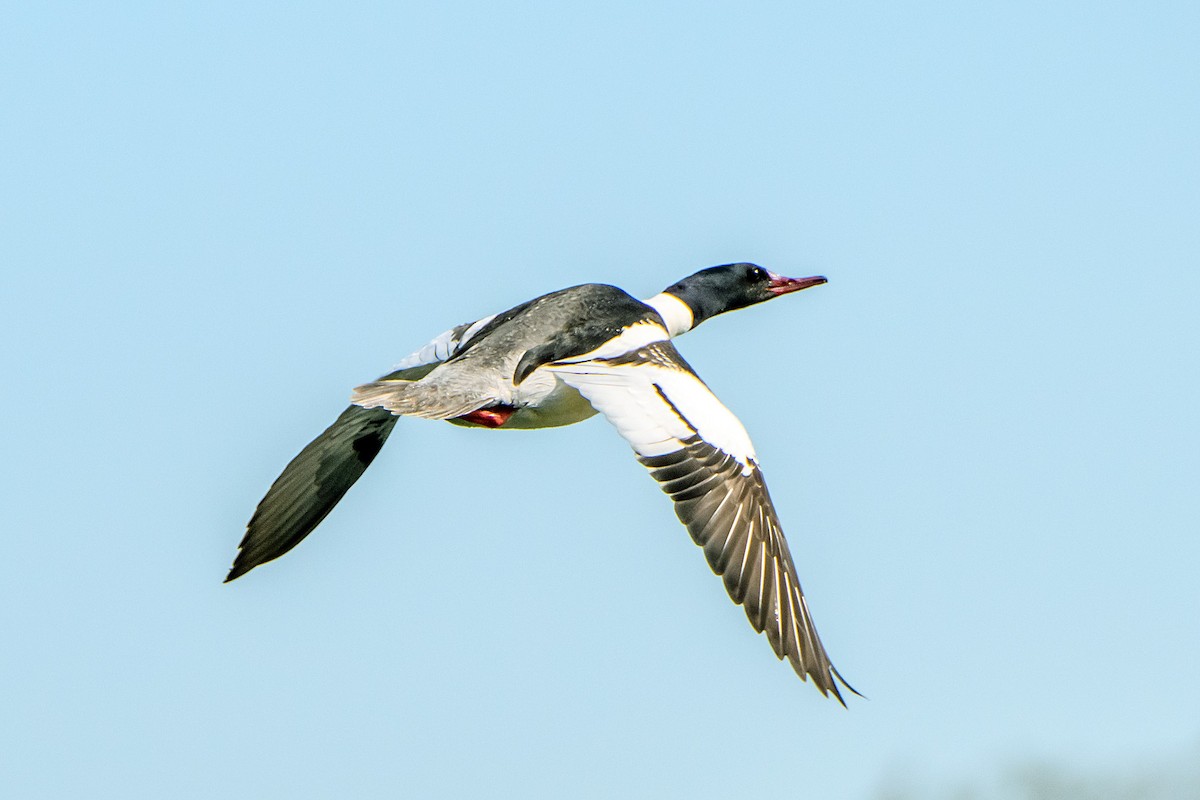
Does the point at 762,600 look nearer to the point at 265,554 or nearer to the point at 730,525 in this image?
the point at 730,525

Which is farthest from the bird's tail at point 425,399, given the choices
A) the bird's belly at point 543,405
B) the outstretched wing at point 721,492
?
the outstretched wing at point 721,492

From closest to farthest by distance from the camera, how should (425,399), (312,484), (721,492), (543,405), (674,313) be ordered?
(721,492), (425,399), (543,405), (312,484), (674,313)

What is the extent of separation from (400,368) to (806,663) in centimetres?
484

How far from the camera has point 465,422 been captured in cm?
1203

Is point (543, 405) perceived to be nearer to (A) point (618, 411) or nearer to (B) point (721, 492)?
(A) point (618, 411)

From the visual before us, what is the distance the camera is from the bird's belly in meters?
11.8

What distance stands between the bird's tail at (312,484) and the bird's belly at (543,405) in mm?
1539

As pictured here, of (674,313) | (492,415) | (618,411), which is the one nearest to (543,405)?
(492,415)

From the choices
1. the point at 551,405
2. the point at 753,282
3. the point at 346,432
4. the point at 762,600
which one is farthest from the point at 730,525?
the point at 753,282

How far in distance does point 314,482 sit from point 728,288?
4037 mm

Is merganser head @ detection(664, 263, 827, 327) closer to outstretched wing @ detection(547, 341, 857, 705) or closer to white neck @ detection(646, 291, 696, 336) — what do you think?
white neck @ detection(646, 291, 696, 336)

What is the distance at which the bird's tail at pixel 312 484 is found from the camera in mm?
13289

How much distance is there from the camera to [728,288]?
49.3 feet

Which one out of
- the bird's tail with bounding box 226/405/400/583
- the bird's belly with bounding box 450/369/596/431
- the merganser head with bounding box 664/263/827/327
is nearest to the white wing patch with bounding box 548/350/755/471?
the bird's belly with bounding box 450/369/596/431
